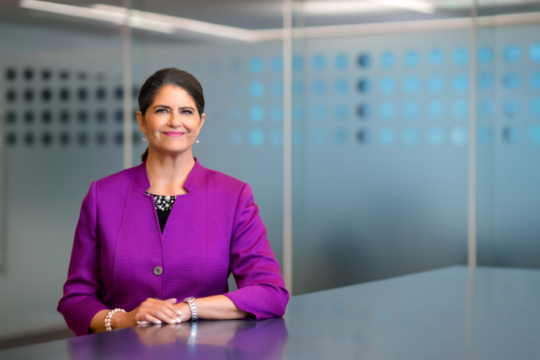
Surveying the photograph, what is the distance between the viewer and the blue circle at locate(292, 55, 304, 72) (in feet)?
15.3

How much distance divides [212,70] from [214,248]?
307 centimetres

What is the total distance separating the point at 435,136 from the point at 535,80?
74cm

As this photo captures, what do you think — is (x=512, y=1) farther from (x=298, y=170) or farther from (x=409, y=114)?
(x=298, y=170)

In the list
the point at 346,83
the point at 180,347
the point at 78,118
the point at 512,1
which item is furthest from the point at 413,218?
the point at 180,347

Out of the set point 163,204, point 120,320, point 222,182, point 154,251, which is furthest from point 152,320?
point 222,182

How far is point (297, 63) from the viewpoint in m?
4.66

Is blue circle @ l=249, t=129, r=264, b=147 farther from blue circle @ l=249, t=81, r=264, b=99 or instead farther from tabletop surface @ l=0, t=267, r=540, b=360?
tabletop surface @ l=0, t=267, r=540, b=360

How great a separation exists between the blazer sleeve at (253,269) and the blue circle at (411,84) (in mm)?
2736

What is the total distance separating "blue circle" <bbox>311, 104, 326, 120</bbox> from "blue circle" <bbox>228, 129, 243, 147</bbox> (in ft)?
1.89

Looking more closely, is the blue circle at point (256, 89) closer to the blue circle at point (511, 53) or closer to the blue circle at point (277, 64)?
the blue circle at point (277, 64)

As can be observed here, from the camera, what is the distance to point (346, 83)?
460 cm

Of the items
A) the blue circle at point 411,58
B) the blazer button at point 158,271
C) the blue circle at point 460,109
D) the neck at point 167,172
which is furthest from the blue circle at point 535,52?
the blazer button at point 158,271

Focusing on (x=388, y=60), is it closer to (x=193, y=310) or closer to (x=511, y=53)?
(x=511, y=53)

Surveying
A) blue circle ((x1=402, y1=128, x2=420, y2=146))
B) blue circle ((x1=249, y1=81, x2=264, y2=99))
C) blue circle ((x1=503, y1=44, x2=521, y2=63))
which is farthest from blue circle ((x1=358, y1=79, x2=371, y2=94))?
blue circle ((x1=503, y1=44, x2=521, y2=63))
